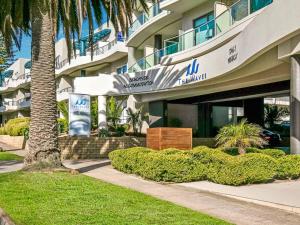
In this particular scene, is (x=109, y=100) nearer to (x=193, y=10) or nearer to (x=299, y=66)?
(x=193, y=10)

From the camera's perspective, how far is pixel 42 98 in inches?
605

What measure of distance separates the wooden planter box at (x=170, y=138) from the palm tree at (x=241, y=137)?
327 cm

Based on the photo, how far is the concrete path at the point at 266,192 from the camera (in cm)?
1005

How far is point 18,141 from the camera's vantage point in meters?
35.3

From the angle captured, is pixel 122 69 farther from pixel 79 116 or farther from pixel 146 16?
pixel 79 116

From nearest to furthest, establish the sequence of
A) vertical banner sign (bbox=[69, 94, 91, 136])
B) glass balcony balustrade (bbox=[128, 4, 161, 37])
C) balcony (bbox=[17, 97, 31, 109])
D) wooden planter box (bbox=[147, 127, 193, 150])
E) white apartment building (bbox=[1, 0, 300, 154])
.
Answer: white apartment building (bbox=[1, 0, 300, 154]), wooden planter box (bbox=[147, 127, 193, 150]), vertical banner sign (bbox=[69, 94, 91, 136]), glass balcony balustrade (bbox=[128, 4, 161, 37]), balcony (bbox=[17, 97, 31, 109])

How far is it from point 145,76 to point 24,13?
13576 mm

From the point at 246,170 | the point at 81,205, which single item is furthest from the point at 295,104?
the point at 81,205

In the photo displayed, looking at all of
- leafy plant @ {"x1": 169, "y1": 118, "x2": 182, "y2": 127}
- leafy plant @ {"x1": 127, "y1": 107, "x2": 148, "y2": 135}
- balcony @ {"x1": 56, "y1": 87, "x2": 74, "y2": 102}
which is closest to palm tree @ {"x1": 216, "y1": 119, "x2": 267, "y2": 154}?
leafy plant @ {"x1": 169, "y1": 118, "x2": 182, "y2": 127}

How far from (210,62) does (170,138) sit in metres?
4.82

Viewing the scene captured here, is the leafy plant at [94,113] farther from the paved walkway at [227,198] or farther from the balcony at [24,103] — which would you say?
the balcony at [24,103]

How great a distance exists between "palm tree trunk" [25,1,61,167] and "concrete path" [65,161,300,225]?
2.30 m

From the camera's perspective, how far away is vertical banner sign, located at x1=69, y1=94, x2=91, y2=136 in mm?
24172

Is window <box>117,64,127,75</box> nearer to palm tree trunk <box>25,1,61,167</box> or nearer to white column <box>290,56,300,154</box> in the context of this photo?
palm tree trunk <box>25,1,61,167</box>
